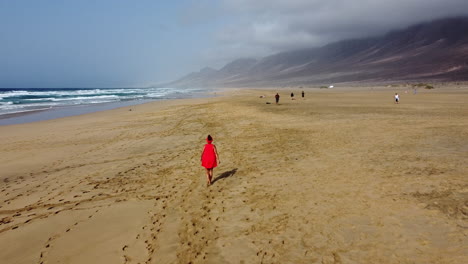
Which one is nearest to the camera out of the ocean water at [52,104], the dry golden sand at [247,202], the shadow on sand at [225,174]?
the dry golden sand at [247,202]

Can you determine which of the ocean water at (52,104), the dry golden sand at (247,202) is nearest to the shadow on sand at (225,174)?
the dry golden sand at (247,202)

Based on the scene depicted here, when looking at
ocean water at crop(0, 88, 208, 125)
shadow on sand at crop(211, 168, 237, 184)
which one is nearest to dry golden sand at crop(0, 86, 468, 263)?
shadow on sand at crop(211, 168, 237, 184)

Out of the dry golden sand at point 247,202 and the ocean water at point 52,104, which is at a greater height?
the ocean water at point 52,104

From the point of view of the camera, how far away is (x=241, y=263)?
4.89m

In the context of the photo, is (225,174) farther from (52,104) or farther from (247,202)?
(52,104)

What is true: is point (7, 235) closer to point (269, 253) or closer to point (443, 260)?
point (269, 253)

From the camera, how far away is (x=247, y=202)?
286 inches

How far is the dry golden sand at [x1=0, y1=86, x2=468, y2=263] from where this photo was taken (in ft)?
17.3

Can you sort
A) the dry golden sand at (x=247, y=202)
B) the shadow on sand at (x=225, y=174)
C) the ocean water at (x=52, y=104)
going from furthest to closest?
the ocean water at (x=52, y=104), the shadow on sand at (x=225, y=174), the dry golden sand at (x=247, y=202)

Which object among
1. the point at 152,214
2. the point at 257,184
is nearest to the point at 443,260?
the point at 257,184

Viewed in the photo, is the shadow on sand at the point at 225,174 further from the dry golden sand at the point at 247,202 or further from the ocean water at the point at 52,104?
the ocean water at the point at 52,104

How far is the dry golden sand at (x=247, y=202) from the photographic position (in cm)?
527

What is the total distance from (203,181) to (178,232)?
309 centimetres

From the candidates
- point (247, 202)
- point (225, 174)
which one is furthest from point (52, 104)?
point (247, 202)
